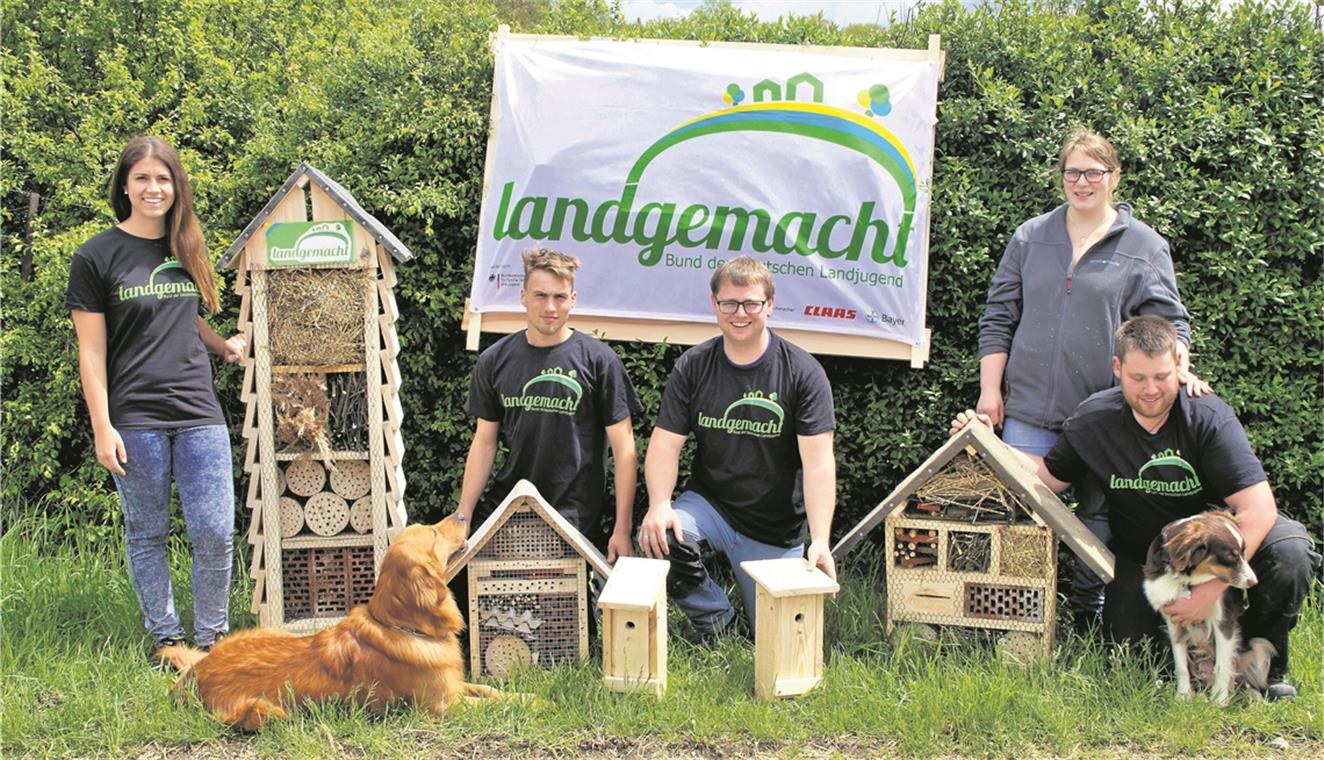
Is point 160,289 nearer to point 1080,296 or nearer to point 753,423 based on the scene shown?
point 753,423

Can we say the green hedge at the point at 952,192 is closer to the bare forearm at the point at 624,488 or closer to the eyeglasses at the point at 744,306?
the bare forearm at the point at 624,488

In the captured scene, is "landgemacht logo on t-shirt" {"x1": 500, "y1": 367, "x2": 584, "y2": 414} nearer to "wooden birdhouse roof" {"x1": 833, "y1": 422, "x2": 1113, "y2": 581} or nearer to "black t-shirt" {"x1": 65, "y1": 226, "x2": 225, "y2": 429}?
"wooden birdhouse roof" {"x1": 833, "y1": 422, "x2": 1113, "y2": 581}

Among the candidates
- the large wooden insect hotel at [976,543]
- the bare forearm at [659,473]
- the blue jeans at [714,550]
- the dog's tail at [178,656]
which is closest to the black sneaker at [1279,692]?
the large wooden insect hotel at [976,543]

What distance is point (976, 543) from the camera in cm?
406

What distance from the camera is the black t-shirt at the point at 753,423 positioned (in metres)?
4.19

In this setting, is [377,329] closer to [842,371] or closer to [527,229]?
[527,229]

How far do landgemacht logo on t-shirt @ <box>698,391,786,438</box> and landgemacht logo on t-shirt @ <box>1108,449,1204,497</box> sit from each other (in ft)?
4.60

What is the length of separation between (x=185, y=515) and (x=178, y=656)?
58cm

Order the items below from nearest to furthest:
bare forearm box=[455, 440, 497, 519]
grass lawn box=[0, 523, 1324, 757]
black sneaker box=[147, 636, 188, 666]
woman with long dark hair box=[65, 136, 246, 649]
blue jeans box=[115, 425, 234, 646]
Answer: grass lawn box=[0, 523, 1324, 757] → woman with long dark hair box=[65, 136, 246, 649] → blue jeans box=[115, 425, 234, 646] → black sneaker box=[147, 636, 188, 666] → bare forearm box=[455, 440, 497, 519]

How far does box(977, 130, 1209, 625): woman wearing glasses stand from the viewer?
407 centimetres

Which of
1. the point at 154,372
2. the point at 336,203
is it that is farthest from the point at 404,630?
A: the point at 336,203

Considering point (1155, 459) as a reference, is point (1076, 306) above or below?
above

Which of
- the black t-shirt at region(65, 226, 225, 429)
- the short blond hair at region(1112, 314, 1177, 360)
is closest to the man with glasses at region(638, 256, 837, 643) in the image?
the short blond hair at region(1112, 314, 1177, 360)

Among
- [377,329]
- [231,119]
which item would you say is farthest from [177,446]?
[231,119]
